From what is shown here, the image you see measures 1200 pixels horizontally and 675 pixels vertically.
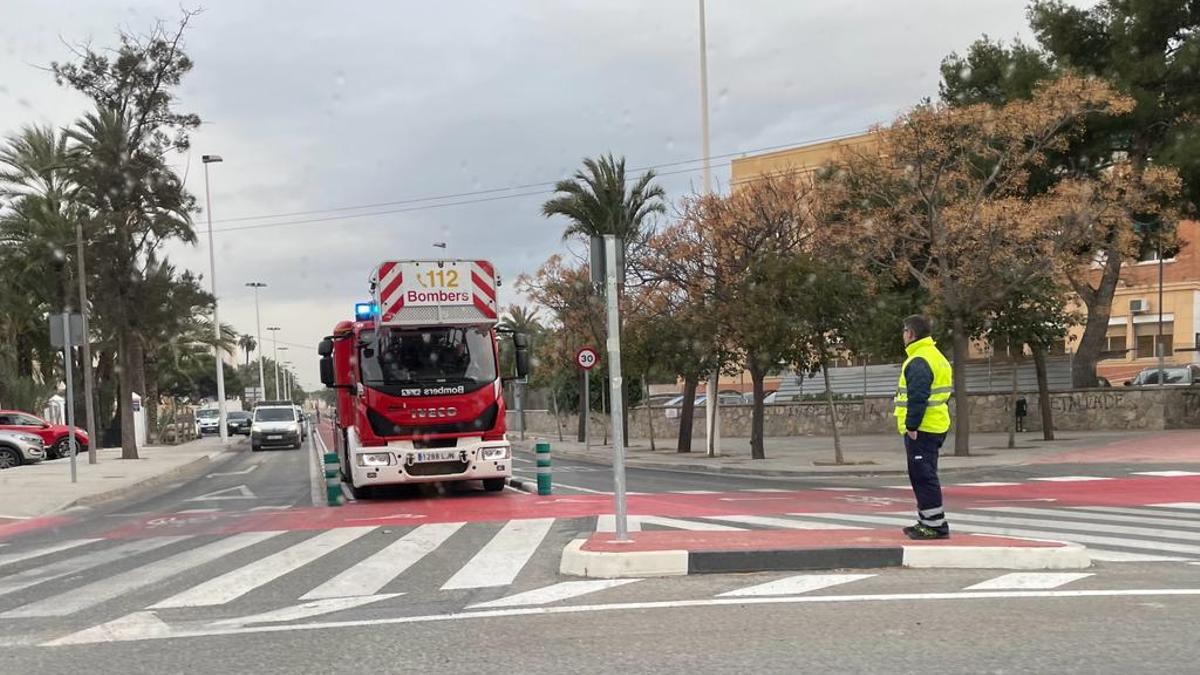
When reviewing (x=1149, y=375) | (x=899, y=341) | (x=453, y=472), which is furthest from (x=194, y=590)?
(x=1149, y=375)

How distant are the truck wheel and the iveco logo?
19475 millimetres

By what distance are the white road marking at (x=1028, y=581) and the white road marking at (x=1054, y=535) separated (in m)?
2.00

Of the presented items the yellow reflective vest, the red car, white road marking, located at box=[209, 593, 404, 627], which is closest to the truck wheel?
the red car

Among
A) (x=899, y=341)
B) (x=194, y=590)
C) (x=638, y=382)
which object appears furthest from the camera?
(x=638, y=382)

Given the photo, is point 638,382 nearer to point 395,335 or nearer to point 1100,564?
point 395,335

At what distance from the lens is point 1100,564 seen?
8.57m

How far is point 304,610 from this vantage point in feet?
23.8

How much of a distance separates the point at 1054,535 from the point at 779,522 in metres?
2.94

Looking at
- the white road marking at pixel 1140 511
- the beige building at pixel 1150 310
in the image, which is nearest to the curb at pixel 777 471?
the white road marking at pixel 1140 511

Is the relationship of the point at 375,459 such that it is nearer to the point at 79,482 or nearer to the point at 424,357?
the point at 424,357

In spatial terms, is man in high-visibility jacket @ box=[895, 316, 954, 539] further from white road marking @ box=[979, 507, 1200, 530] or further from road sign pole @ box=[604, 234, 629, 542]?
white road marking @ box=[979, 507, 1200, 530]

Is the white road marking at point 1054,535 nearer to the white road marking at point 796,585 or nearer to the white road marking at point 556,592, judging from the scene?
the white road marking at point 796,585

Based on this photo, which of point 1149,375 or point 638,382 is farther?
point 638,382

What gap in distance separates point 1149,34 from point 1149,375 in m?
13.3
